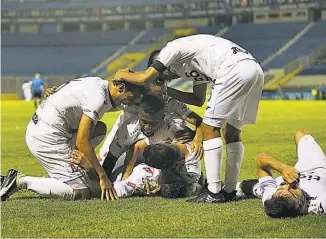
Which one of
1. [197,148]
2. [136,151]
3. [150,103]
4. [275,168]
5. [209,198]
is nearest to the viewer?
[275,168]

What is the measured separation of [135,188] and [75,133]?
79cm

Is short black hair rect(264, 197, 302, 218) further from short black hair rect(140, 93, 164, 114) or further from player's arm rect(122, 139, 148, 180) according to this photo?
player's arm rect(122, 139, 148, 180)

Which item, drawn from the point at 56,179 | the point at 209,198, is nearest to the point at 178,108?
the point at 209,198

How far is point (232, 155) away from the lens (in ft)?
21.1

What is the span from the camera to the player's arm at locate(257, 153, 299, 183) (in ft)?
17.3

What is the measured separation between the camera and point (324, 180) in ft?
17.7

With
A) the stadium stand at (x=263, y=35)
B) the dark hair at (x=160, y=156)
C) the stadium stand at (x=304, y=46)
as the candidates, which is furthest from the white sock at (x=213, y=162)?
the stadium stand at (x=263, y=35)

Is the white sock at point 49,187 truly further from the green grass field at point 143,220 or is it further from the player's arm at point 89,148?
the player's arm at point 89,148

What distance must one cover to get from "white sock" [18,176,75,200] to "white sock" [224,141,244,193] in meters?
1.39

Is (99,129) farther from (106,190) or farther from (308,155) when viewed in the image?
(308,155)

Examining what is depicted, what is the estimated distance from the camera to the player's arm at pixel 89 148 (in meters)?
6.14

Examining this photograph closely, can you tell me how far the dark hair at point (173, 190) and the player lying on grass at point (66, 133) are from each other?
471 mm

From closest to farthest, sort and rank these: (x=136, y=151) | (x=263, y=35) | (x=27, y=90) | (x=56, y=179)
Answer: (x=56, y=179) < (x=136, y=151) < (x=27, y=90) < (x=263, y=35)

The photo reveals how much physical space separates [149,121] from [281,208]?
191 cm
